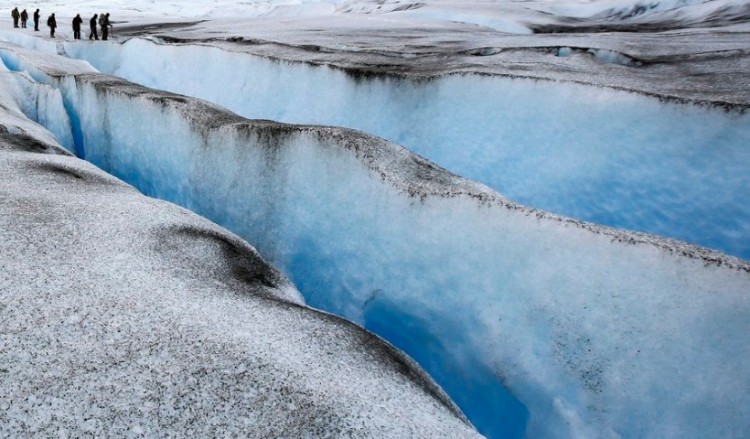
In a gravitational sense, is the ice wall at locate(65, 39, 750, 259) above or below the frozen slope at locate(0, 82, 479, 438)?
above

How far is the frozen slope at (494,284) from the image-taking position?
3.84 meters

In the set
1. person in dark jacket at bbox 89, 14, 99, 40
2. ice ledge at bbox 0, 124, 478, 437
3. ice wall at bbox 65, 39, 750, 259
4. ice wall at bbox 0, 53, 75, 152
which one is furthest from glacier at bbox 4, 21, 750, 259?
person in dark jacket at bbox 89, 14, 99, 40

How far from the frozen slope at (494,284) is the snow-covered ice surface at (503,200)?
2cm

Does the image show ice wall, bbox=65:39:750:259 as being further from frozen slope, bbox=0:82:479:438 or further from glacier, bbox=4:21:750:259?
frozen slope, bbox=0:82:479:438

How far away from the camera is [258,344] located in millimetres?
3178

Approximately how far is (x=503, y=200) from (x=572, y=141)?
2640mm

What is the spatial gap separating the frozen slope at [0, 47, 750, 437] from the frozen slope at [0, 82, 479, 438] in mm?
1131

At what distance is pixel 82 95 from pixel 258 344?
7809mm

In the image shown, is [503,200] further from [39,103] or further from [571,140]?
[39,103]

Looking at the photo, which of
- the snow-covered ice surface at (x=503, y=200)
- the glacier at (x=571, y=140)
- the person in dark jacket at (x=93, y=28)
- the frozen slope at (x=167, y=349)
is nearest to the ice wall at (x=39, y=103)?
the snow-covered ice surface at (x=503, y=200)

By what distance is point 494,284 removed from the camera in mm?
4637

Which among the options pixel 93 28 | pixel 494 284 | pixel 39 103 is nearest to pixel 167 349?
pixel 494 284

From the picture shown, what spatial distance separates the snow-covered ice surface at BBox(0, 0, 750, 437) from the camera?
3951 mm

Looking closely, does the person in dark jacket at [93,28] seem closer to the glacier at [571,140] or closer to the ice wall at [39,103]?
the ice wall at [39,103]
